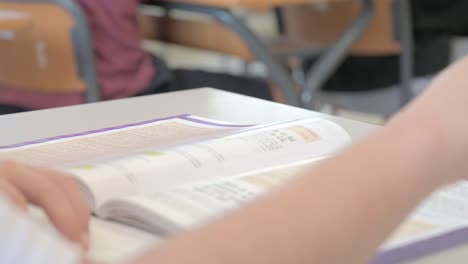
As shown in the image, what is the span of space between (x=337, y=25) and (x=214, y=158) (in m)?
1.99

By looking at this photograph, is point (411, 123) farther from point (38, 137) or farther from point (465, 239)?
point (38, 137)

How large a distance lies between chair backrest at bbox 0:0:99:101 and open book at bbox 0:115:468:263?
968mm

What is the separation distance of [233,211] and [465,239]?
264 mm

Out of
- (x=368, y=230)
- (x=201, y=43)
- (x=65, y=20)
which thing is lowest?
(x=201, y=43)

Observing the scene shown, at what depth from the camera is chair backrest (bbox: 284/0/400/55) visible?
2.46 m

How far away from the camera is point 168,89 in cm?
194

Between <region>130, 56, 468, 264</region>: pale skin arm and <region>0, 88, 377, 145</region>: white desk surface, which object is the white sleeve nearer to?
<region>130, 56, 468, 264</region>: pale skin arm

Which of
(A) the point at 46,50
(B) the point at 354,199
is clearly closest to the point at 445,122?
(B) the point at 354,199

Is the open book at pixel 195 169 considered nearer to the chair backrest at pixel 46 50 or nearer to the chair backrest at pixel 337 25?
the chair backrest at pixel 46 50

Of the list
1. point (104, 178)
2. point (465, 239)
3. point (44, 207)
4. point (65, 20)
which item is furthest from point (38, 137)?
point (65, 20)

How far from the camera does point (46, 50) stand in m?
1.81

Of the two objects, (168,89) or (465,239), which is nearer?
(465,239)

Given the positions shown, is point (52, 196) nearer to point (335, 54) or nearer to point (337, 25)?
point (335, 54)

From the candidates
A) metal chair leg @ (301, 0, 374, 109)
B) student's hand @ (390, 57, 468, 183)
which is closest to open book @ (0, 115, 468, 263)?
student's hand @ (390, 57, 468, 183)
